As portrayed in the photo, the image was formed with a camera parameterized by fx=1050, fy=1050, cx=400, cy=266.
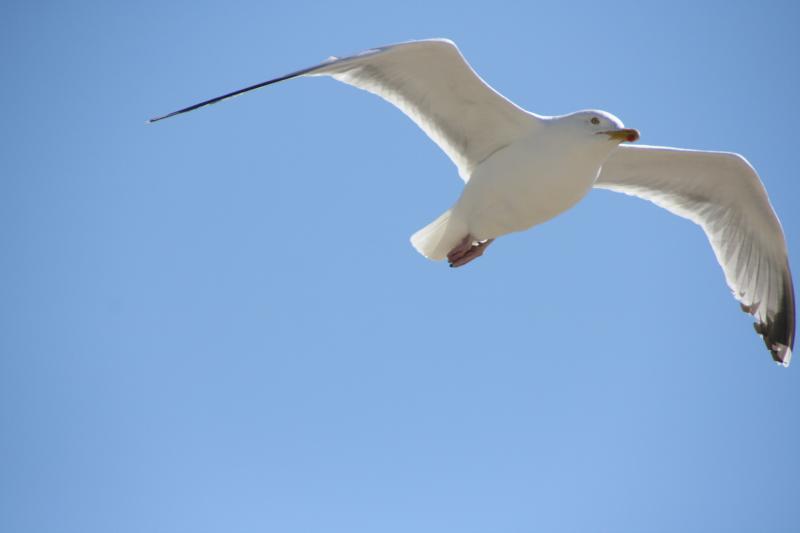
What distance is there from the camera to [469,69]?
7.47 m

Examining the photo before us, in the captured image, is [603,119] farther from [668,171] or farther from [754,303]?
[754,303]

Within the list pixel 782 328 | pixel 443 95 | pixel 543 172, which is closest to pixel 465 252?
pixel 543 172

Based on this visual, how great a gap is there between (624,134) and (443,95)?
1440 millimetres

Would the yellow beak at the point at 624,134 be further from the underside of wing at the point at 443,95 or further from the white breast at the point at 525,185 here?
the underside of wing at the point at 443,95

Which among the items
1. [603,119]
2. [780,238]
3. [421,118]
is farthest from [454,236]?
[780,238]

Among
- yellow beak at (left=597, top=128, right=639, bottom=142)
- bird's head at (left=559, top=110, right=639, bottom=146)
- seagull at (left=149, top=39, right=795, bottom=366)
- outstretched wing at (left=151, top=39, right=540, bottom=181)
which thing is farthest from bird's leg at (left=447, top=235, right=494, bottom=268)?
yellow beak at (left=597, top=128, right=639, bottom=142)

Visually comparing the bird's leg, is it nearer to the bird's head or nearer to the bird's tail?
the bird's tail

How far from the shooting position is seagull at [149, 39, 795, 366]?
7.27 m

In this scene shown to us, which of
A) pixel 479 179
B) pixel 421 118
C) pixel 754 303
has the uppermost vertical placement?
pixel 421 118

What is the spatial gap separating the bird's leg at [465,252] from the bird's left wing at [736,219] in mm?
1330

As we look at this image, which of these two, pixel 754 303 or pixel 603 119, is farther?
pixel 754 303

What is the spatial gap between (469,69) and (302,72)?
131cm

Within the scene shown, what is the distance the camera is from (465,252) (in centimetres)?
809

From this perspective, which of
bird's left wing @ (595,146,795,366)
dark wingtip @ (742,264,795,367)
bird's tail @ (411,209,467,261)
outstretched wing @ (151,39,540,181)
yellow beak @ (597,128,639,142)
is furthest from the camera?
dark wingtip @ (742,264,795,367)
